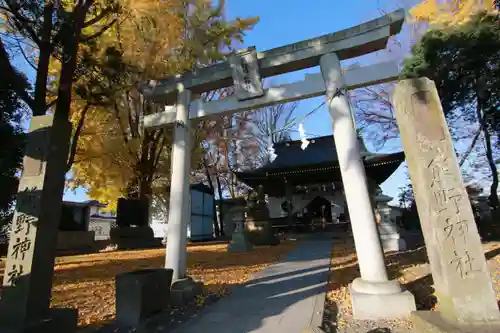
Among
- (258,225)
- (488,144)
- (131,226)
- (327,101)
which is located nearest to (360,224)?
(327,101)

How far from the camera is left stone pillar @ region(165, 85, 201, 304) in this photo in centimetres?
511

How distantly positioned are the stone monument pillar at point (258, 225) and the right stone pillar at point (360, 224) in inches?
333

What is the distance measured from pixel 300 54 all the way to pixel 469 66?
31.7 ft

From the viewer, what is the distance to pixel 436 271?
378 centimetres

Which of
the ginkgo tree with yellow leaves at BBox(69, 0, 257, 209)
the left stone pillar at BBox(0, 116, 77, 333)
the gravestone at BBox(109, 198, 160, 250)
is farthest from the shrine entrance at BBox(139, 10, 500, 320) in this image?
the gravestone at BBox(109, 198, 160, 250)

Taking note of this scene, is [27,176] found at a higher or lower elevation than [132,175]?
lower

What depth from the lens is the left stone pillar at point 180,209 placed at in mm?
5113

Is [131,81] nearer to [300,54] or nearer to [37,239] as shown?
[300,54]

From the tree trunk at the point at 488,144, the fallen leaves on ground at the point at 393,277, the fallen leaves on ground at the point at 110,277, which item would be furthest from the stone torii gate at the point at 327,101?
the tree trunk at the point at 488,144

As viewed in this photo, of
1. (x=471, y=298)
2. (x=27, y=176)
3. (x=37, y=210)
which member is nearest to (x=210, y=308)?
(x=37, y=210)

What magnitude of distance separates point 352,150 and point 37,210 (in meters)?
4.24

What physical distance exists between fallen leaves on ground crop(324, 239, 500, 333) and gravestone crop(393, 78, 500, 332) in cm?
65

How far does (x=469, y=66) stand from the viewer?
11586 mm

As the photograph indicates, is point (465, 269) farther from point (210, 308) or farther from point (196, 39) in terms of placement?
point (196, 39)
